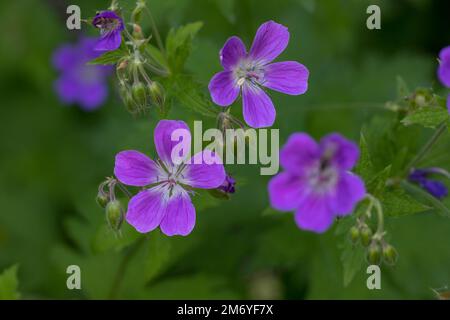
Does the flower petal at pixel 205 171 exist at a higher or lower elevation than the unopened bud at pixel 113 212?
higher

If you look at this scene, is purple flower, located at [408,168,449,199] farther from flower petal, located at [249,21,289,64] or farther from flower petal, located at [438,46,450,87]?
flower petal, located at [249,21,289,64]

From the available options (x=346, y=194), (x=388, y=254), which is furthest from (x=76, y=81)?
(x=346, y=194)

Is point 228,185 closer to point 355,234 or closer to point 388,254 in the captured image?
point 355,234

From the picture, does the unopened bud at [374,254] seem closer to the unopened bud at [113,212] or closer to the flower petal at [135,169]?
the flower petal at [135,169]

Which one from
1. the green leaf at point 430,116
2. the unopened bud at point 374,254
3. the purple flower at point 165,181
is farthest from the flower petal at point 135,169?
the green leaf at point 430,116

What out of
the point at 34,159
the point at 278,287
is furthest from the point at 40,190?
the point at 278,287

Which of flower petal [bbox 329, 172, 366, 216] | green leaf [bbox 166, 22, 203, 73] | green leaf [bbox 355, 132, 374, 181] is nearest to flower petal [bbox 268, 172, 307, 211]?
flower petal [bbox 329, 172, 366, 216]
